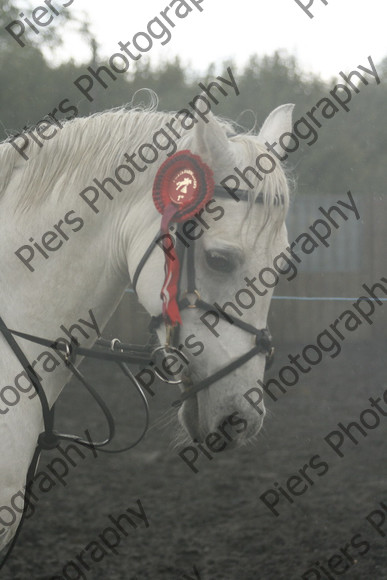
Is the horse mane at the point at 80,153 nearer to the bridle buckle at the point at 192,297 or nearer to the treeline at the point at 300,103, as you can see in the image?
the bridle buckle at the point at 192,297

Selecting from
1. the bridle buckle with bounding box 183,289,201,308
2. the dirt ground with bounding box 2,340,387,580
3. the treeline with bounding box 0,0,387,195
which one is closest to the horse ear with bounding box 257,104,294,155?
the bridle buckle with bounding box 183,289,201,308

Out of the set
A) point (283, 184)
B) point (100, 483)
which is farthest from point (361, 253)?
point (283, 184)

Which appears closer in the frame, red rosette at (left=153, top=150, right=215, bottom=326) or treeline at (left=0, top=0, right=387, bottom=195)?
red rosette at (left=153, top=150, right=215, bottom=326)

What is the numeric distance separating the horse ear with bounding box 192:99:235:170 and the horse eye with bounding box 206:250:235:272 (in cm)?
28

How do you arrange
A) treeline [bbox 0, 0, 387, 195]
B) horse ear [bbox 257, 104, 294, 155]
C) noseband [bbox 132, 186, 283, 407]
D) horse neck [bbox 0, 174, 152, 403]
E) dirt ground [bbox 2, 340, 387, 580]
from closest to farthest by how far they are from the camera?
noseband [bbox 132, 186, 283, 407]
horse neck [bbox 0, 174, 152, 403]
horse ear [bbox 257, 104, 294, 155]
dirt ground [bbox 2, 340, 387, 580]
treeline [bbox 0, 0, 387, 195]

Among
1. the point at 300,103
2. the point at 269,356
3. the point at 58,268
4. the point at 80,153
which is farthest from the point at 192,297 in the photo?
the point at 300,103

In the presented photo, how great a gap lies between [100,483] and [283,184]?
121 inches

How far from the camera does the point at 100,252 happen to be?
2.01 metres

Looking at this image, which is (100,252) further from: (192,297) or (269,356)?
(269,356)

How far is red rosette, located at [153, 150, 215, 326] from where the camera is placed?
186cm

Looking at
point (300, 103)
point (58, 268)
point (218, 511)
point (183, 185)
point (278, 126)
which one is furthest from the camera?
point (300, 103)

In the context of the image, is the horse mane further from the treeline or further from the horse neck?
the treeline

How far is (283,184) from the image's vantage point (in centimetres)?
196

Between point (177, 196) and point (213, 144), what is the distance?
20 cm
